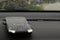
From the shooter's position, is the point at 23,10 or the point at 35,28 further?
the point at 23,10

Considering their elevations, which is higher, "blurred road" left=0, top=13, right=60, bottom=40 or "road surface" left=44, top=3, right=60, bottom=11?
"road surface" left=44, top=3, right=60, bottom=11

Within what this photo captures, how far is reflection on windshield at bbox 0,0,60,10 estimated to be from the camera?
1043mm

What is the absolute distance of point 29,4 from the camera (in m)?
1.04

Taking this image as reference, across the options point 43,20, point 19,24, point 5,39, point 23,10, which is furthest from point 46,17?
point 5,39

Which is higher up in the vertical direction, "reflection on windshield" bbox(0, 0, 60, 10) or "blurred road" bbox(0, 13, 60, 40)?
"reflection on windshield" bbox(0, 0, 60, 10)

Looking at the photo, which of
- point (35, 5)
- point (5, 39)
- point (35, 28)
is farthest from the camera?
point (35, 5)

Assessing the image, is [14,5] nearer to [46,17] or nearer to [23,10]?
[23,10]

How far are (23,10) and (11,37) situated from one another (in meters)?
0.32

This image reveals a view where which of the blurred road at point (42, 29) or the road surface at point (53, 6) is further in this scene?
the road surface at point (53, 6)

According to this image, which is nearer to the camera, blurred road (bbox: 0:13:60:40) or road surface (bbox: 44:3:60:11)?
blurred road (bbox: 0:13:60:40)

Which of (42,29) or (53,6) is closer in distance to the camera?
(42,29)

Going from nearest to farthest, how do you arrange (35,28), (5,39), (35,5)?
(5,39) < (35,28) < (35,5)

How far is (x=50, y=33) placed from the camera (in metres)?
0.87

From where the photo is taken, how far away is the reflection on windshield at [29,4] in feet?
3.42
